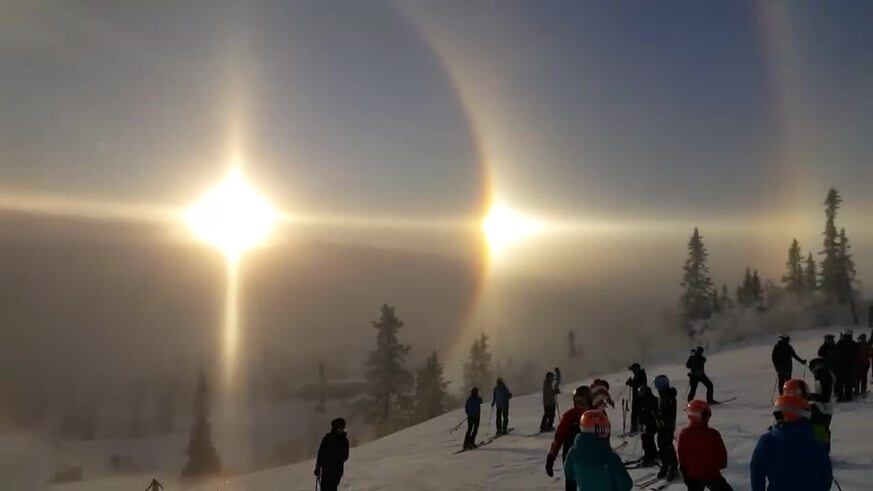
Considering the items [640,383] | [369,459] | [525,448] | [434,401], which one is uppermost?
[640,383]

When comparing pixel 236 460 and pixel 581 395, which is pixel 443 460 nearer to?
pixel 581 395

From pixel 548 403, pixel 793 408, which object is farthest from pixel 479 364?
pixel 793 408

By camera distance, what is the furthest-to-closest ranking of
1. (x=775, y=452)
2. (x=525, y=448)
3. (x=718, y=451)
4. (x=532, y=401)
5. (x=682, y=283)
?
1. (x=682, y=283)
2. (x=532, y=401)
3. (x=525, y=448)
4. (x=718, y=451)
5. (x=775, y=452)

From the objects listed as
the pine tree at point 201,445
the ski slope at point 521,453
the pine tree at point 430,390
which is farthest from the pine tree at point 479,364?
the ski slope at point 521,453

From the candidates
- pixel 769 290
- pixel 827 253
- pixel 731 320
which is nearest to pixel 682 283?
pixel 731 320

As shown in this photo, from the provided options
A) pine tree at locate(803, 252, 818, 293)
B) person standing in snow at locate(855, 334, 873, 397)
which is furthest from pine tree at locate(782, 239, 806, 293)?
person standing in snow at locate(855, 334, 873, 397)

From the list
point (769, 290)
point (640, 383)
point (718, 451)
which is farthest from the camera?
point (769, 290)
